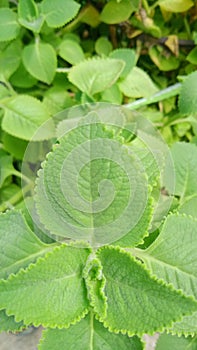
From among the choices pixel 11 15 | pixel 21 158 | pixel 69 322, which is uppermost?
pixel 11 15

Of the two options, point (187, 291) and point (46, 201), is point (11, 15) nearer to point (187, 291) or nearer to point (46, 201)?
point (46, 201)

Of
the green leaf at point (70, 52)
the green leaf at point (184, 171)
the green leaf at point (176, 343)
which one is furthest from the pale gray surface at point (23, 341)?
the green leaf at point (70, 52)

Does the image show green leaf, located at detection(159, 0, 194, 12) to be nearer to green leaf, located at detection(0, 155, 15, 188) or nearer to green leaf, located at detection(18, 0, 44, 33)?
green leaf, located at detection(18, 0, 44, 33)

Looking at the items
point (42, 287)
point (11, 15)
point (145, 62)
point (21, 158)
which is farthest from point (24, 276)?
point (145, 62)

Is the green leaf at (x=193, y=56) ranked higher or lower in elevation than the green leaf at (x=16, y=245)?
lower

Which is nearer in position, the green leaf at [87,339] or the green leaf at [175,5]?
the green leaf at [87,339]

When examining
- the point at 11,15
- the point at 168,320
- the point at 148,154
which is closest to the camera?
the point at 168,320

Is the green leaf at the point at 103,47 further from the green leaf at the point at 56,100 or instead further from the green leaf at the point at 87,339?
the green leaf at the point at 87,339
